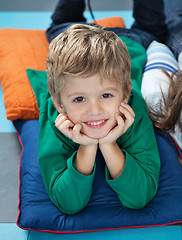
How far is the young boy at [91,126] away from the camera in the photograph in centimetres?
99

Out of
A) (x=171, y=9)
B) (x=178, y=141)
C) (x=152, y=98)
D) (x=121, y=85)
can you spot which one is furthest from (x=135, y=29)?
(x=121, y=85)

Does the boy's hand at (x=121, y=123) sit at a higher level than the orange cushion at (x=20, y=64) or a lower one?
higher

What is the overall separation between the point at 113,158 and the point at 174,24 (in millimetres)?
1266

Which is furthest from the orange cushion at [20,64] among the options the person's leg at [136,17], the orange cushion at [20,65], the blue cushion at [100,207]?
the blue cushion at [100,207]

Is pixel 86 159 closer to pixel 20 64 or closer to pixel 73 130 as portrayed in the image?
pixel 73 130

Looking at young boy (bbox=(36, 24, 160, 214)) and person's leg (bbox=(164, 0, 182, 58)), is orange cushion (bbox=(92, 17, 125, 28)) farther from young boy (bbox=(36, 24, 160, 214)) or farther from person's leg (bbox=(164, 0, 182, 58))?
young boy (bbox=(36, 24, 160, 214))

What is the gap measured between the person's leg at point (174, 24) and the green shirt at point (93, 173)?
736 millimetres

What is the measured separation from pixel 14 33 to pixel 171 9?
3.37 ft

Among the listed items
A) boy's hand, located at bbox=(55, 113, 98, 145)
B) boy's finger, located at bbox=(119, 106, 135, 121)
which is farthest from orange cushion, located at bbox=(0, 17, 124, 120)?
boy's finger, located at bbox=(119, 106, 135, 121)

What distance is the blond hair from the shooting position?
3.22 feet

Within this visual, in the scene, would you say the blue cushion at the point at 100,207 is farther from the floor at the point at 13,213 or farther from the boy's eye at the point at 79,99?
the boy's eye at the point at 79,99

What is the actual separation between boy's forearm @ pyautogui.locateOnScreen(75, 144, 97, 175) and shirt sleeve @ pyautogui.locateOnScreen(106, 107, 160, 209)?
3.1 inches

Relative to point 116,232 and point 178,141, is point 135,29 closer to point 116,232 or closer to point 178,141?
point 178,141

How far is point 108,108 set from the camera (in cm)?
103
